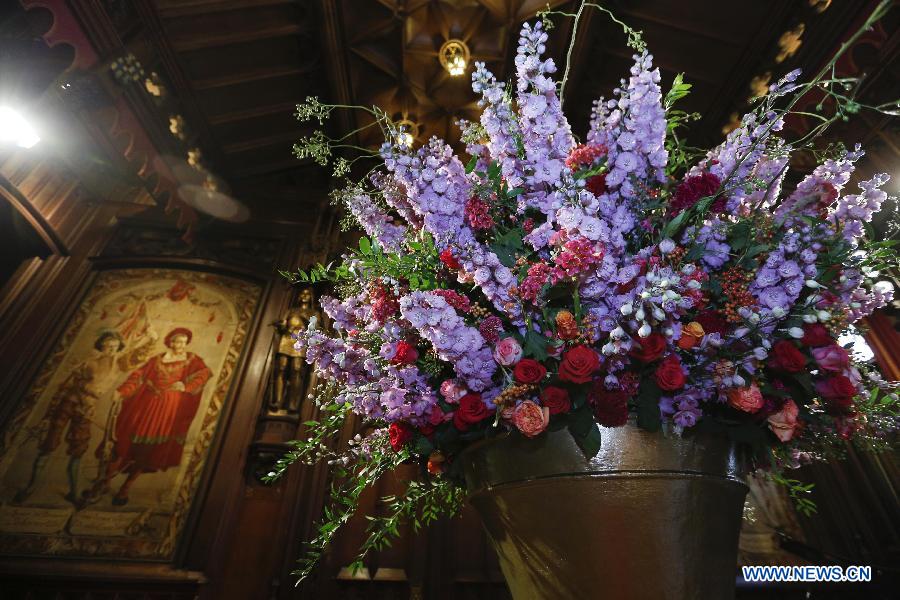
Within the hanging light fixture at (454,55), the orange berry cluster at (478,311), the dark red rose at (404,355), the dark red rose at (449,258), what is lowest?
the dark red rose at (404,355)

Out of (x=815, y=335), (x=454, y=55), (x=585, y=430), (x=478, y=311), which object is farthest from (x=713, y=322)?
(x=454, y=55)

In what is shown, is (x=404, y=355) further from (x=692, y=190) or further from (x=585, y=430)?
(x=692, y=190)

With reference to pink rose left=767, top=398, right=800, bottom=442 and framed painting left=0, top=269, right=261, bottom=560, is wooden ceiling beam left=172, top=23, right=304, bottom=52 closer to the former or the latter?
framed painting left=0, top=269, right=261, bottom=560

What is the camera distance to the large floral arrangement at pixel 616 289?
743 mm

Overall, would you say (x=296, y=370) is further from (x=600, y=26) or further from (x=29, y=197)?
(x=600, y=26)

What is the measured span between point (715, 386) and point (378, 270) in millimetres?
691

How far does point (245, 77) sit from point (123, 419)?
3368mm

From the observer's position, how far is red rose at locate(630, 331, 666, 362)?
0.72 metres

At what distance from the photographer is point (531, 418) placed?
27.2 inches

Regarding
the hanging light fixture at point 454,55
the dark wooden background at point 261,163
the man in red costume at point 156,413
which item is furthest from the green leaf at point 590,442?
the hanging light fixture at point 454,55

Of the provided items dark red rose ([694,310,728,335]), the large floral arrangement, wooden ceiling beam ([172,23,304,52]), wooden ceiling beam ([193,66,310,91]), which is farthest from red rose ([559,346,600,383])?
wooden ceiling beam ([193,66,310,91])

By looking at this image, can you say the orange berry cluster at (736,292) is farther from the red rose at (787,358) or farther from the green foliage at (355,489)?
the green foliage at (355,489)

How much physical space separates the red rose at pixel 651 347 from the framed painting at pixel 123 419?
3976 millimetres

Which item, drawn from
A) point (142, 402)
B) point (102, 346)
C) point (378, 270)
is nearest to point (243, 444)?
point (142, 402)
